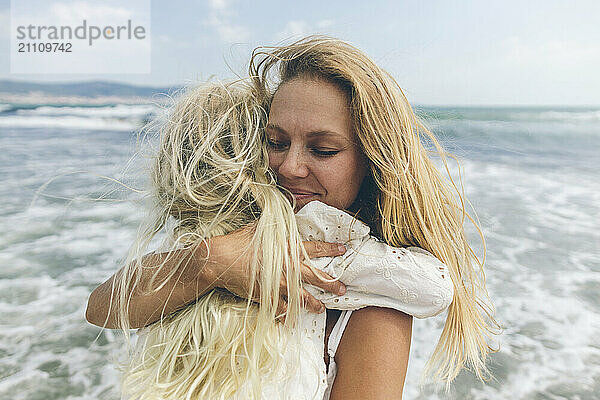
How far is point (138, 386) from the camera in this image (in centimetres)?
156

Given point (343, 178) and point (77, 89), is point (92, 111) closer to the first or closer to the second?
point (77, 89)

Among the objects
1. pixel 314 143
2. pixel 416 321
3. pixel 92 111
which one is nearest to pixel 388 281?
pixel 314 143

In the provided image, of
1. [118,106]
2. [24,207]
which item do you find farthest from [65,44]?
[24,207]

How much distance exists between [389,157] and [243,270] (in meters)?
0.58

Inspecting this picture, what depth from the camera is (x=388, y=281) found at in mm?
1567

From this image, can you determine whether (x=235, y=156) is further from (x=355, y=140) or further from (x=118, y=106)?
(x=118, y=106)

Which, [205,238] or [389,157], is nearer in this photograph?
[205,238]

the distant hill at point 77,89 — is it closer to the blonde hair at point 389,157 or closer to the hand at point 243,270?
the blonde hair at point 389,157

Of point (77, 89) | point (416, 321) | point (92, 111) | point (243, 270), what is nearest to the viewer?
point (243, 270)

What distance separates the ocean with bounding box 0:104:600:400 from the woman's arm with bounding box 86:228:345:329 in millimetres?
271

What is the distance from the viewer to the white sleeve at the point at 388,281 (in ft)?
5.14

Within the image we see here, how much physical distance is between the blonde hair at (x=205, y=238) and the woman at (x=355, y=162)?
0.19 ft

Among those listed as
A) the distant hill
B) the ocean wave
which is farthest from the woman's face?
the distant hill

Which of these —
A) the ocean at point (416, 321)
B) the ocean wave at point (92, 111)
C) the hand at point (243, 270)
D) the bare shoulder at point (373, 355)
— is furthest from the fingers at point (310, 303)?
the ocean wave at point (92, 111)
